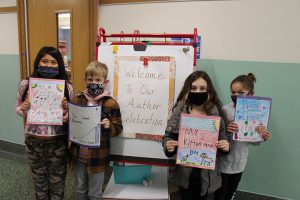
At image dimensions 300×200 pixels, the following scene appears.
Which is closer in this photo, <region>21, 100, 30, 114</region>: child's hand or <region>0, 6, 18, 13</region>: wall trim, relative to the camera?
<region>21, 100, 30, 114</region>: child's hand

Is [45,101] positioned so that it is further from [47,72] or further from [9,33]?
[9,33]

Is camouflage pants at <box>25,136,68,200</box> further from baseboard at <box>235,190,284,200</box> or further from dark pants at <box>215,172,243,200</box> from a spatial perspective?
baseboard at <box>235,190,284,200</box>

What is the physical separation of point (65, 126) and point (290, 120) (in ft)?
5.28

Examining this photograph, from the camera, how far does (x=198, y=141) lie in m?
1.36

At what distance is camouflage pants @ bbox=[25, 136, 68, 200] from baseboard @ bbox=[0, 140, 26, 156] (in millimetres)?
1495

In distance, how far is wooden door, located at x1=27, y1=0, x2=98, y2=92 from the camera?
2.38 m

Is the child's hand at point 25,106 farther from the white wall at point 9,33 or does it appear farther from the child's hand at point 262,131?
the white wall at point 9,33

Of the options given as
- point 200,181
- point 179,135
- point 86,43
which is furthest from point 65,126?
point 86,43

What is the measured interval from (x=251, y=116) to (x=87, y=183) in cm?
109

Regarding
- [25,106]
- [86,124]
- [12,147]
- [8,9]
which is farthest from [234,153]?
[8,9]

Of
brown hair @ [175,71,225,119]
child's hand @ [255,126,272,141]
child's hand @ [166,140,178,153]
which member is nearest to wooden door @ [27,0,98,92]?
brown hair @ [175,71,225,119]

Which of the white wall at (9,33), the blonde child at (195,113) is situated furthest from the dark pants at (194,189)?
the white wall at (9,33)

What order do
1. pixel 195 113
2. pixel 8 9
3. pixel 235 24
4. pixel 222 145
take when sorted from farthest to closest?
pixel 8 9 < pixel 235 24 < pixel 195 113 < pixel 222 145

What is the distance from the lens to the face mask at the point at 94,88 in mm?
1528
